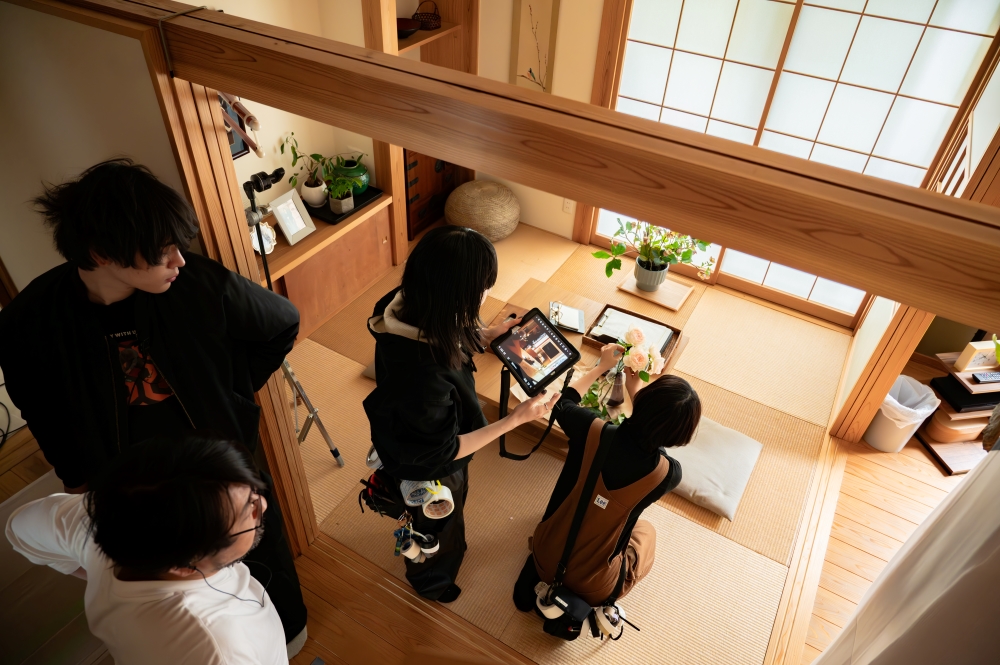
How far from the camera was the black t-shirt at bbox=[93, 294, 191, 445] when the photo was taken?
138cm

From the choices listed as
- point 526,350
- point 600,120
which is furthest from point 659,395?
point 600,120

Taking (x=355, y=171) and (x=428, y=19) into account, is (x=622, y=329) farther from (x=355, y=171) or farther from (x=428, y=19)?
(x=428, y=19)

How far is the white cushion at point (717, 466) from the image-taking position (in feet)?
9.12

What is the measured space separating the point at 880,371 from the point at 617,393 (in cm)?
121

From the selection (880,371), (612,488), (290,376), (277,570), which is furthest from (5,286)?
(880,371)

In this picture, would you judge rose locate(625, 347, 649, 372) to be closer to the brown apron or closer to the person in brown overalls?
the person in brown overalls

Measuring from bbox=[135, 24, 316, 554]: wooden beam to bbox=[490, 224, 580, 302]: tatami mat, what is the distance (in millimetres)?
2194

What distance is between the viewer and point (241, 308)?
56.9 inches

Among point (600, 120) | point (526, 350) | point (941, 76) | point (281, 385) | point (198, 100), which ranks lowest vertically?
point (526, 350)

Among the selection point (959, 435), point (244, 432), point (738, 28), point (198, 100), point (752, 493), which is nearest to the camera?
point (198, 100)

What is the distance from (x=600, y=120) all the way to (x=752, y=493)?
239 cm

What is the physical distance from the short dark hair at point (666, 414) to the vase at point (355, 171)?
2491mm

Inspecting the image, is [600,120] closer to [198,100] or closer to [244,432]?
[198,100]

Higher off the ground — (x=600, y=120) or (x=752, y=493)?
(x=600, y=120)
